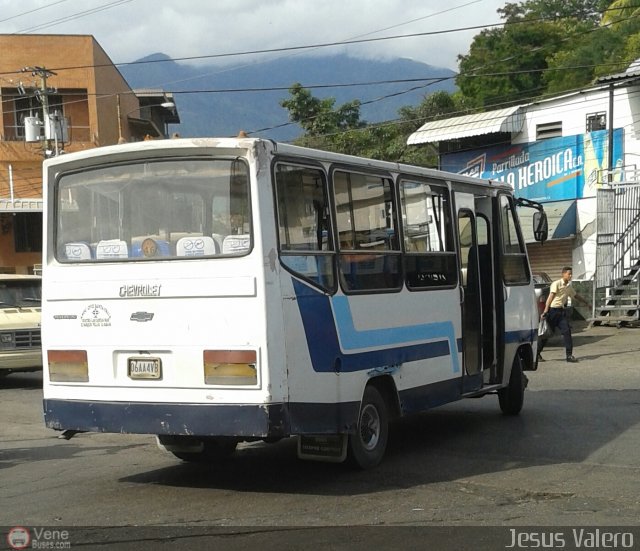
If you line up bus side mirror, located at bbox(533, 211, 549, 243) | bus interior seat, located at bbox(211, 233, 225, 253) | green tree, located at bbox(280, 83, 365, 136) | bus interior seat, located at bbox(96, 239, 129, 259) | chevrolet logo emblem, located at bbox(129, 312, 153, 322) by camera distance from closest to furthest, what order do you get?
bus interior seat, located at bbox(211, 233, 225, 253) → chevrolet logo emblem, located at bbox(129, 312, 153, 322) → bus interior seat, located at bbox(96, 239, 129, 259) → bus side mirror, located at bbox(533, 211, 549, 243) → green tree, located at bbox(280, 83, 365, 136)

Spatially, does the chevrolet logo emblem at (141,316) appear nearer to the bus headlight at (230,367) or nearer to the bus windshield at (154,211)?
the bus windshield at (154,211)

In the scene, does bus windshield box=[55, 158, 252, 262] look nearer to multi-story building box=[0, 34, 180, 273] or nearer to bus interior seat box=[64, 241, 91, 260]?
bus interior seat box=[64, 241, 91, 260]

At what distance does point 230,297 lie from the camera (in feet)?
24.3

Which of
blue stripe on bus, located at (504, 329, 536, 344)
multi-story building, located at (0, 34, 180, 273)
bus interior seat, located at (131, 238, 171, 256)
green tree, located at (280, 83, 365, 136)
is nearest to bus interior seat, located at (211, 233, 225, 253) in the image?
bus interior seat, located at (131, 238, 171, 256)

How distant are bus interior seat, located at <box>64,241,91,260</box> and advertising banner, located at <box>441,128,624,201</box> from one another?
2216cm

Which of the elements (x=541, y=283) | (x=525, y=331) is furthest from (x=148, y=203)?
(x=541, y=283)

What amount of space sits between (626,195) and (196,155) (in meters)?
19.9

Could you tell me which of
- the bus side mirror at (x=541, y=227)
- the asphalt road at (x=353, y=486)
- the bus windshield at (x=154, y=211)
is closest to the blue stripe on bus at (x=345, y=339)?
the bus windshield at (x=154, y=211)

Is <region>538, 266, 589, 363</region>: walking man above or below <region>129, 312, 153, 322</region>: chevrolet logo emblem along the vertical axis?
below

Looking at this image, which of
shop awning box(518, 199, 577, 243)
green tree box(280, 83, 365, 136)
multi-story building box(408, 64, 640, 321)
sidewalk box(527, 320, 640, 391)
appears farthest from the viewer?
green tree box(280, 83, 365, 136)

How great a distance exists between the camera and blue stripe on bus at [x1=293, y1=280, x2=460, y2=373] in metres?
7.72

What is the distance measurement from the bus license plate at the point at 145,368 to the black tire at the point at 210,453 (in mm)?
1389

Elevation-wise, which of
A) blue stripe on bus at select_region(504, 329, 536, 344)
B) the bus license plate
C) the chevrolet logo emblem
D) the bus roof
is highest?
the bus roof
